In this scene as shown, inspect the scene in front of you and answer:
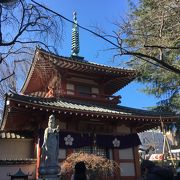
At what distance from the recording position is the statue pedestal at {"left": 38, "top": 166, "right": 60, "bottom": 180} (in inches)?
456

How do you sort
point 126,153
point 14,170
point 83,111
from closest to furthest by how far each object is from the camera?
point 83,111, point 14,170, point 126,153

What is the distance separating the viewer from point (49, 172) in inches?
460

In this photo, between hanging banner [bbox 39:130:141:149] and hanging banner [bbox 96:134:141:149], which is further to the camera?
hanging banner [bbox 96:134:141:149]

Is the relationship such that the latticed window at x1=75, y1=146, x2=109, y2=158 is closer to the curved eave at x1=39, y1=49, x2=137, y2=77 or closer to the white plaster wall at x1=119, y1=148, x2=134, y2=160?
the white plaster wall at x1=119, y1=148, x2=134, y2=160

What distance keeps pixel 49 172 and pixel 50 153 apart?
739mm

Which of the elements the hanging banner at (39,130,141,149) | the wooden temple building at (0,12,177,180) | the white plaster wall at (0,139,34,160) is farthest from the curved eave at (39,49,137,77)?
the white plaster wall at (0,139,34,160)

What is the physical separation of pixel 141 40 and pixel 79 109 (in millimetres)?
3941

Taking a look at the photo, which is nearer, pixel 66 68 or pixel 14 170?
pixel 14 170

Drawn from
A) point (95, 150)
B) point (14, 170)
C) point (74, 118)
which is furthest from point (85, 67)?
point (14, 170)

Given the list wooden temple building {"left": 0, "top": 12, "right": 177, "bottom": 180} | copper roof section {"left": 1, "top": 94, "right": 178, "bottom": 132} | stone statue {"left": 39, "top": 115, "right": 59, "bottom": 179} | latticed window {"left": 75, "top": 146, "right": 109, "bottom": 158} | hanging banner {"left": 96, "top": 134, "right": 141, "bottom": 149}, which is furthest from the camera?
hanging banner {"left": 96, "top": 134, "right": 141, "bottom": 149}

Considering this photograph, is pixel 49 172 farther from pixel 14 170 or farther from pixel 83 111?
pixel 83 111

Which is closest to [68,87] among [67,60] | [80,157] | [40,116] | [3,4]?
[67,60]

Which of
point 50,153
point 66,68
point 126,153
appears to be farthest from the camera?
point 66,68

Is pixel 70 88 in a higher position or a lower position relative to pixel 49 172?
higher
